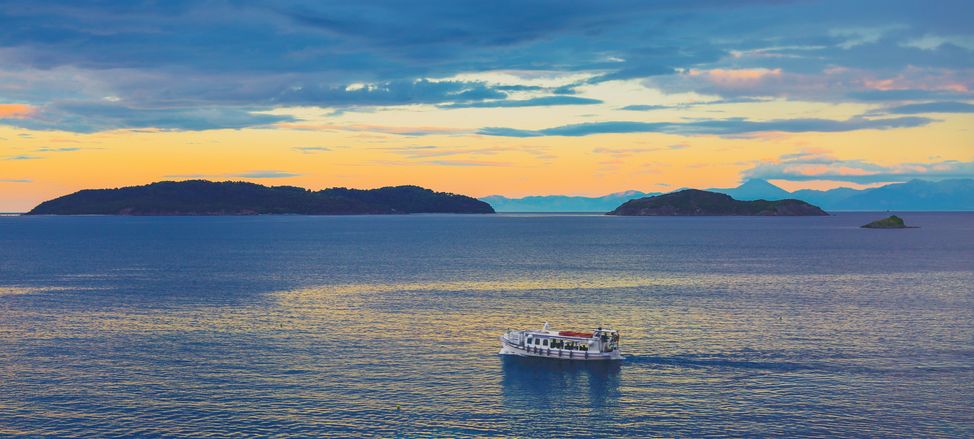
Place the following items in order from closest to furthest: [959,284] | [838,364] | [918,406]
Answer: [918,406] → [838,364] → [959,284]

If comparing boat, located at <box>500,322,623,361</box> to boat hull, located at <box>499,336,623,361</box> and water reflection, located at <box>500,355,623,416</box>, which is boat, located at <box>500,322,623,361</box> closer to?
boat hull, located at <box>499,336,623,361</box>

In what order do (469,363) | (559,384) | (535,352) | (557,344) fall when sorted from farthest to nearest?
1. (557,344)
2. (535,352)
3. (469,363)
4. (559,384)

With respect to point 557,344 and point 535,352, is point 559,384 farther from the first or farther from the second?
point 557,344

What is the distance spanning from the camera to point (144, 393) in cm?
7494

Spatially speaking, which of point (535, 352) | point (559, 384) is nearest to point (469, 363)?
point (535, 352)

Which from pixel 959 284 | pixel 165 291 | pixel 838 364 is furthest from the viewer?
pixel 959 284

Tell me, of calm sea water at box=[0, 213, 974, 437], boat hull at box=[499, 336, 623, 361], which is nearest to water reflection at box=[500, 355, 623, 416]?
calm sea water at box=[0, 213, 974, 437]

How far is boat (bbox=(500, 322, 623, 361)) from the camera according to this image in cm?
9088

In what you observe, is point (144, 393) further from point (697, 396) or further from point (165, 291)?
point (165, 291)

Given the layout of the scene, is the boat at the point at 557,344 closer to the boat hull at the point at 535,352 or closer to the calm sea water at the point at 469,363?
the boat hull at the point at 535,352

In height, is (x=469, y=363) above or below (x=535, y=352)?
below

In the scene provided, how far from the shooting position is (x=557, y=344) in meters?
93.2

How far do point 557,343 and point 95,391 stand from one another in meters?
48.8


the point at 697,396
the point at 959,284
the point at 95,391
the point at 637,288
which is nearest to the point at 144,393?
the point at 95,391
